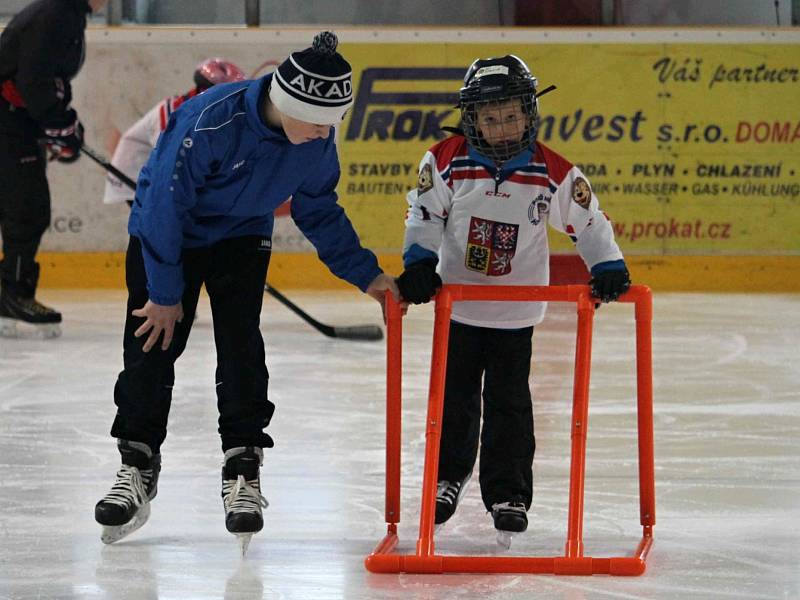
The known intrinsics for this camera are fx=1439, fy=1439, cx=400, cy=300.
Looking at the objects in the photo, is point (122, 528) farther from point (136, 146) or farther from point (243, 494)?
point (136, 146)

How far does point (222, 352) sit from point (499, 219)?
579 millimetres

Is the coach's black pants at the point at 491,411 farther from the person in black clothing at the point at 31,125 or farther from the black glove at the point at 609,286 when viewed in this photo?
the person in black clothing at the point at 31,125

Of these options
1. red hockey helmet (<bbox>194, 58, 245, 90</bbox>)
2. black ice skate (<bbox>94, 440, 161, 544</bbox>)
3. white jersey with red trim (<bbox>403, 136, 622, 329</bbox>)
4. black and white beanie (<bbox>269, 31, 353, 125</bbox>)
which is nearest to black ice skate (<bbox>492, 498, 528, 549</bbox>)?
white jersey with red trim (<bbox>403, 136, 622, 329</bbox>)

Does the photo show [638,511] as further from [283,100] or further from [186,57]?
[186,57]

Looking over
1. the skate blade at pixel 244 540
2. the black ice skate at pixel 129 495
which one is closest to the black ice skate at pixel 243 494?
the skate blade at pixel 244 540

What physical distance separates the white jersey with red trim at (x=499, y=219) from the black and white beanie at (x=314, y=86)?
33 centimetres

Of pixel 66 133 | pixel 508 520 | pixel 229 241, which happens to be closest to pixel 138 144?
pixel 66 133

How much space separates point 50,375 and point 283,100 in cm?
269

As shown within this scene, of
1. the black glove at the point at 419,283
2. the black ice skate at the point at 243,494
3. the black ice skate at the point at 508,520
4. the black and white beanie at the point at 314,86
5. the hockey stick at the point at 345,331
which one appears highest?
the black and white beanie at the point at 314,86

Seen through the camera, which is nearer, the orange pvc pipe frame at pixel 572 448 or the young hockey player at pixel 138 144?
the orange pvc pipe frame at pixel 572 448

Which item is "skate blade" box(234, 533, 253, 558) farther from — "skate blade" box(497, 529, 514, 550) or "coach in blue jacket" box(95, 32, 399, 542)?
"skate blade" box(497, 529, 514, 550)

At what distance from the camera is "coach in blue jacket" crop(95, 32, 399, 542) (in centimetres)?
249

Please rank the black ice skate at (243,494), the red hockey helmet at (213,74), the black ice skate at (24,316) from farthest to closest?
the black ice skate at (24,316) < the red hockey helmet at (213,74) < the black ice skate at (243,494)

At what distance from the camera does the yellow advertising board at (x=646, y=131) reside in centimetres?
786
